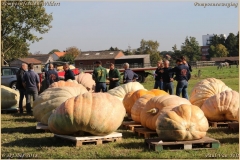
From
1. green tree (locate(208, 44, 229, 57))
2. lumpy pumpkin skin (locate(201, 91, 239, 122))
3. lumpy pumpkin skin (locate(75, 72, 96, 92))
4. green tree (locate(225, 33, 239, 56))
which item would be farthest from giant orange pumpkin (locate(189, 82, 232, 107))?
green tree (locate(225, 33, 239, 56))

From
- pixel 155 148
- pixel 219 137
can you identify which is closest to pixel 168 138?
pixel 155 148

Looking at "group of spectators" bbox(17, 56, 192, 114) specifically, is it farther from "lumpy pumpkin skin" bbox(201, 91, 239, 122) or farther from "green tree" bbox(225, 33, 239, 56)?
"green tree" bbox(225, 33, 239, 56)

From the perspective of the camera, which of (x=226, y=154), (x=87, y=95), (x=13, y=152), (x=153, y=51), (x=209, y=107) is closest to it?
(x=226, y=154)

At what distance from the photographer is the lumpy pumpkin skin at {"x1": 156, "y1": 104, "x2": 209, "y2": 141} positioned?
7.53m

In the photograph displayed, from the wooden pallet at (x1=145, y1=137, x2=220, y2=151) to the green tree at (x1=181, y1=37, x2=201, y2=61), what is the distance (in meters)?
79.3

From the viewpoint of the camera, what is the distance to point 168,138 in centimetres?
762

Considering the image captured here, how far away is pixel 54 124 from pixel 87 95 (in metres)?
0.87

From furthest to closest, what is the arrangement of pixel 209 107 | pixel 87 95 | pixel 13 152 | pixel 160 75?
1. pixel 160 75
2. pixel 209 107
3. pixel 87 95
4. pixel 13 152

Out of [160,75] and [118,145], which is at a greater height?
[160,75]

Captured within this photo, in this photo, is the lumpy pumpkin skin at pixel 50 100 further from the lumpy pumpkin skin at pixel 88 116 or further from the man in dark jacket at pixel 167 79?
the man in dark jacket at pixel 167 79

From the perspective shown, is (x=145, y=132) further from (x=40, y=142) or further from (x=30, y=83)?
(x=30, y=83)

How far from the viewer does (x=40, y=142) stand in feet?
28.0

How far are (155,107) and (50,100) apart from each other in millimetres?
2764

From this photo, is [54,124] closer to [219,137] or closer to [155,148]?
[155,148]
